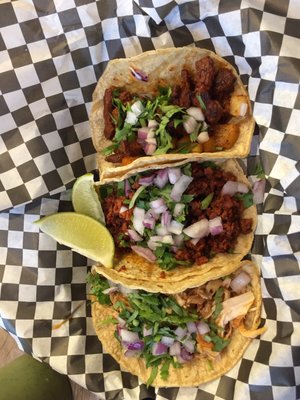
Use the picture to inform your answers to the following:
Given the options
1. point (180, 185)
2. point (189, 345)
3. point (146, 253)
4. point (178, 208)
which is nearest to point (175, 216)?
point (178, 208)

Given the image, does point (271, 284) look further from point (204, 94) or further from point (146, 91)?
point (146, 91)

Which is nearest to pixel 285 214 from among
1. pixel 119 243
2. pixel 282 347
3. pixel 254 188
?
pixel 254 188

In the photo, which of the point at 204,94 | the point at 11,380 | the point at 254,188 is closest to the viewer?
the point at 204,94

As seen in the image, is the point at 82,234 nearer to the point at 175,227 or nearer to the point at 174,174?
the point at 175,227

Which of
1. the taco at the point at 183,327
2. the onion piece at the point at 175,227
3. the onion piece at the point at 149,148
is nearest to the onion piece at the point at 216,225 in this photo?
the onion piece at the point at 175,227

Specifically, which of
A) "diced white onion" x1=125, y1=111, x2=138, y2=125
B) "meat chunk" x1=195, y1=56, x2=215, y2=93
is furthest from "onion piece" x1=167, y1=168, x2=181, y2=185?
"meat chunk" x1=195, y1=56, x2=215, y2=93

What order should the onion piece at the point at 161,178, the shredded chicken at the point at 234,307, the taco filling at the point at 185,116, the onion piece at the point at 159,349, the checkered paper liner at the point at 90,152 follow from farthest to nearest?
the onion piece at the point at 159,349
the shredded chicken at the point at 234,307
the onion piece at the point at 161,178
the taco filling at the point at 185,116
the checkered paper liner at the point at 90,152

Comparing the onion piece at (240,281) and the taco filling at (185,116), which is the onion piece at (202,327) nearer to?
the onion piece at (240,281)
